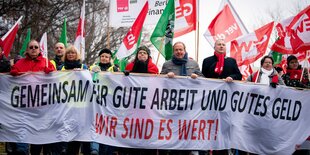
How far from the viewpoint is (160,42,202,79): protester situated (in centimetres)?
961

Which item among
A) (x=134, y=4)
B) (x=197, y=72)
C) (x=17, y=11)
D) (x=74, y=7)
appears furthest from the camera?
(x=74, y=7)

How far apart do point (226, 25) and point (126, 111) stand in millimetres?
5309

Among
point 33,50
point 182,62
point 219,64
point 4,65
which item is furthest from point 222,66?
point 4,65

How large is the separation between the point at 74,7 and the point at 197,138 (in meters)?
22.4

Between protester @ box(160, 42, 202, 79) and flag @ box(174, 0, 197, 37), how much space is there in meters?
3.47

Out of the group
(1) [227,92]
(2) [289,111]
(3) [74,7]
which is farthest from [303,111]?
(3) [74,7]

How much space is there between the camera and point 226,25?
1378 cm

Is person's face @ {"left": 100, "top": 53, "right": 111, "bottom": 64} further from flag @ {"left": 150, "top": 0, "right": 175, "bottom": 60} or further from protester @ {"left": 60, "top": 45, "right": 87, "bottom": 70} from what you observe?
flag @ {"left": 150, "top": 0, "right": 175, "bottom": 60}

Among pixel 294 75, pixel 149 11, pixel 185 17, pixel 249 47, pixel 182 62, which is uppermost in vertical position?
pixel 149 11

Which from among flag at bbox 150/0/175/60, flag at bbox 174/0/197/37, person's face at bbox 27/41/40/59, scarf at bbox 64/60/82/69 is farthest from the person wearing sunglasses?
flag at bbox 174/0/197/37

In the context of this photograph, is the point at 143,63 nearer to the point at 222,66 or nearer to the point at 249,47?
the point at 222,66

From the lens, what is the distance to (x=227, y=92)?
9492mm

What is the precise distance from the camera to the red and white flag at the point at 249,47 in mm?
13297

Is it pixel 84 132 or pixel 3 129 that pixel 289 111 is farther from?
pixel 3 129
